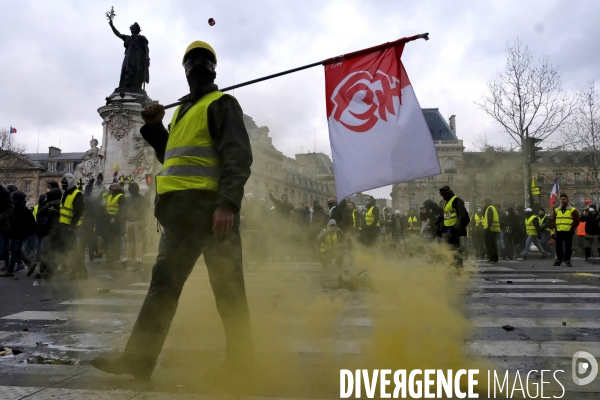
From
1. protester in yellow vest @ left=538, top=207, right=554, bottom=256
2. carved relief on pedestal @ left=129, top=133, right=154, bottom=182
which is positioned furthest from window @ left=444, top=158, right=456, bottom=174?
carved relief on pedestal @ left=129, top=133, right=154, bottom=182

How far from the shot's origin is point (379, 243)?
9.63 metres

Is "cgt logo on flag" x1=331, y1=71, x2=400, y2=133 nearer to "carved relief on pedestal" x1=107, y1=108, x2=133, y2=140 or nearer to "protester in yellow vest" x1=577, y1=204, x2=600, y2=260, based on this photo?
"protester in yellow vest" x1=577, y1=204, x2=600, y2=260

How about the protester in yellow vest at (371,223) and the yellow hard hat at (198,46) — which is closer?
the yellow hard hat at (198,46)

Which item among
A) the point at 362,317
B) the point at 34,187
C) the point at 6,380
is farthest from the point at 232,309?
the point at 34,187

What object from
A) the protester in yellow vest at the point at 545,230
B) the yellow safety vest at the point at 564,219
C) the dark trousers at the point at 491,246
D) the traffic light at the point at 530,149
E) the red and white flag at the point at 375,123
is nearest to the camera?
the red and white flag at the point at 375,123

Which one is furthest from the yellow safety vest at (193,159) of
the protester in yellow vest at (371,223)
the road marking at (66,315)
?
the protester in yellow vest at (371,223)

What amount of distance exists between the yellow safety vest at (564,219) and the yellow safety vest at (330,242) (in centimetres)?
586

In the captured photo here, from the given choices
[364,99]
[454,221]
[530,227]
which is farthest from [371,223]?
[364,99]

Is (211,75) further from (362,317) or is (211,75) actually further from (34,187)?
(34,187)

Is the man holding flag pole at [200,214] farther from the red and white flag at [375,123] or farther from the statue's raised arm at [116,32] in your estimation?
the statue's raised arm at [116,32]

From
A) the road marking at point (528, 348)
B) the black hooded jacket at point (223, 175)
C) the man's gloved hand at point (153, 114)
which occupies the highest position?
the man's gloved hand at point (153, 114)

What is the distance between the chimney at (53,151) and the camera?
75.6 meters

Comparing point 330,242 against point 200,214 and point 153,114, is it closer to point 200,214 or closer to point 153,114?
point 153,114

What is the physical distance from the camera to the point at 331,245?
10.2m
